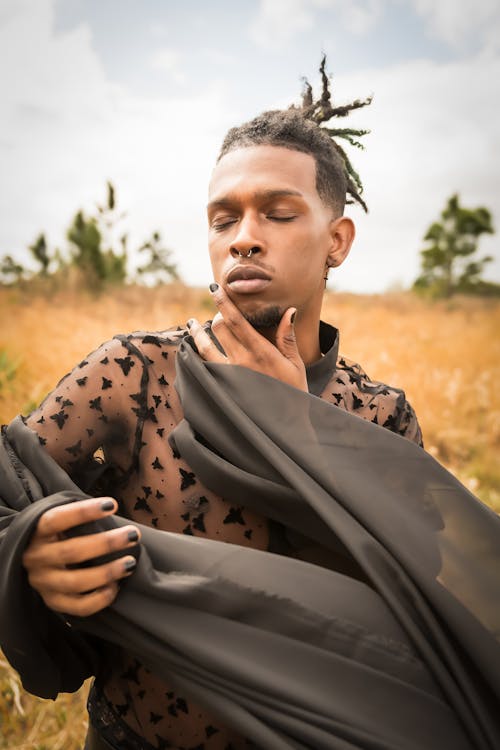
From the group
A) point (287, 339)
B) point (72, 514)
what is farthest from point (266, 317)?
point (72, 514)

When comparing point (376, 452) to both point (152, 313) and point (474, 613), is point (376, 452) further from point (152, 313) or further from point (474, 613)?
point (152, 313)

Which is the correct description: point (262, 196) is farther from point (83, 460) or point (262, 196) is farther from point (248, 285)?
point (83, 460)

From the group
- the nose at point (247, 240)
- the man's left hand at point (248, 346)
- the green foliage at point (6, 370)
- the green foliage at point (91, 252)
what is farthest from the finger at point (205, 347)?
the green foliage at point (91, 252)

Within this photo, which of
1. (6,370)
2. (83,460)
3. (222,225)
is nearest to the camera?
(83,460)

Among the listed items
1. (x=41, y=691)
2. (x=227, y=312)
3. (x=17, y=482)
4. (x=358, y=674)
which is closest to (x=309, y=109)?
(x=227, y=312)

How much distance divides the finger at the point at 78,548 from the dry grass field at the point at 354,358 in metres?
1.67

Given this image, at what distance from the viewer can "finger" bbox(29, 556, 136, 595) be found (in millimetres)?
956

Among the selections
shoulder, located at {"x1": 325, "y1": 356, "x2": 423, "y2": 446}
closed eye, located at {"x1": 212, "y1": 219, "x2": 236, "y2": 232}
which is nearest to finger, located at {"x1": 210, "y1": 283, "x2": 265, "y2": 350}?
closed eye, located at {"x1": 212, "y1": 219, "x2": 236, "y2": 232}

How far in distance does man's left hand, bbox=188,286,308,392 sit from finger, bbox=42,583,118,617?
58 cm

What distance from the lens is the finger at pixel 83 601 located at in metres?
0.97

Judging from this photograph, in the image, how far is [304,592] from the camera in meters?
1.05

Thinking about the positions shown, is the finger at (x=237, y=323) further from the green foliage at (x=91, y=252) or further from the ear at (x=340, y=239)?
the green foliage at (x=91, y=252)

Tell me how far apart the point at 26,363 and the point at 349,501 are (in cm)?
401

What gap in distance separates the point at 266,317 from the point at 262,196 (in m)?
0.33
